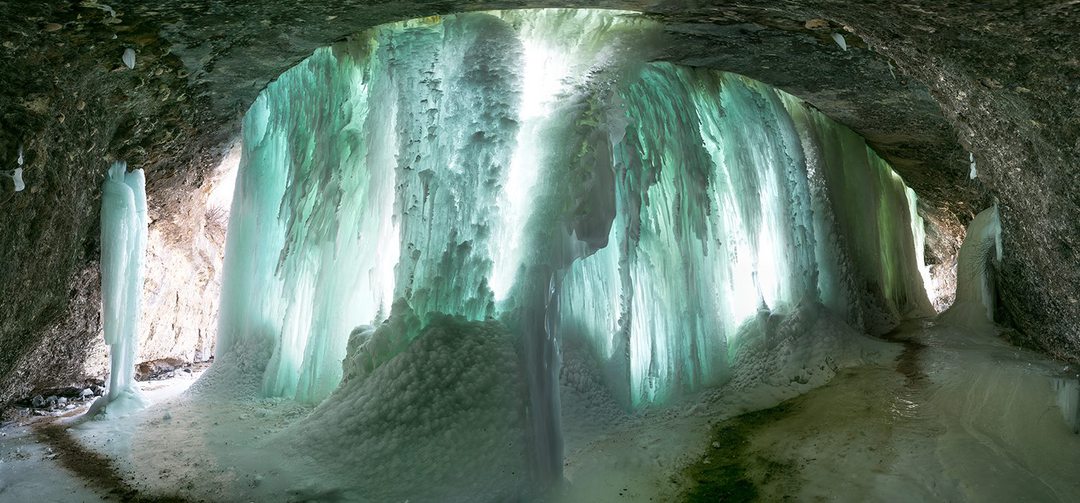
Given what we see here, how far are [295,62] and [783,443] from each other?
14.9 feet

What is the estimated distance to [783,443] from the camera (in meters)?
6.29

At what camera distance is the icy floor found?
5176 mm

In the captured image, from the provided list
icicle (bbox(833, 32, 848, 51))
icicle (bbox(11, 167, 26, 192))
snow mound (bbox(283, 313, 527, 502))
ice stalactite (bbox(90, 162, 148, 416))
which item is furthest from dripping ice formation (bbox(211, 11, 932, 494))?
icicle (bbox(11, 167, 26, 192))

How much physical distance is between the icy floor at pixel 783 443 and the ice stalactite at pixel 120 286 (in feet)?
1.08

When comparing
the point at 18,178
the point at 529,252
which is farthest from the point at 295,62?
the point at 529,252

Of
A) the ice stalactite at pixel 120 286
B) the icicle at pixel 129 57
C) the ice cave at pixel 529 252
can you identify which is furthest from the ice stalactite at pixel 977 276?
the ice stalactite at pixel 120 286

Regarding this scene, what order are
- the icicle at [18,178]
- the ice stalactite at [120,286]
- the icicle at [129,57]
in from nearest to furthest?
1. the icicle at [18,178]
2. the icicle at [129,57]
3. the ice stalactite at [120,286]

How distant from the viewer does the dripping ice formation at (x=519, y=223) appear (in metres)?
5.66

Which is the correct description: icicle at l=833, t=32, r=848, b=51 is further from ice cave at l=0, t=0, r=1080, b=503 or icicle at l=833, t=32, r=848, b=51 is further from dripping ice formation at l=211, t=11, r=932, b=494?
dripping ice formation at l=211, t=11, r=932, b=494

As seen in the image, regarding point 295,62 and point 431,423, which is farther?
point 295,62

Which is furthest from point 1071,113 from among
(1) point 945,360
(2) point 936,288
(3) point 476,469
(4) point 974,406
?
(2) point 936,288

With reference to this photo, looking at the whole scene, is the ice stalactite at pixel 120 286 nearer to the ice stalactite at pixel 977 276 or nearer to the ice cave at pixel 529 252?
the ice cave at pixel 529 252

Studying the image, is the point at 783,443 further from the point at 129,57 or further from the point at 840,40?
the point at 129,57

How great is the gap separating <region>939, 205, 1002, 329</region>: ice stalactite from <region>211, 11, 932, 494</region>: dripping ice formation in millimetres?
874
